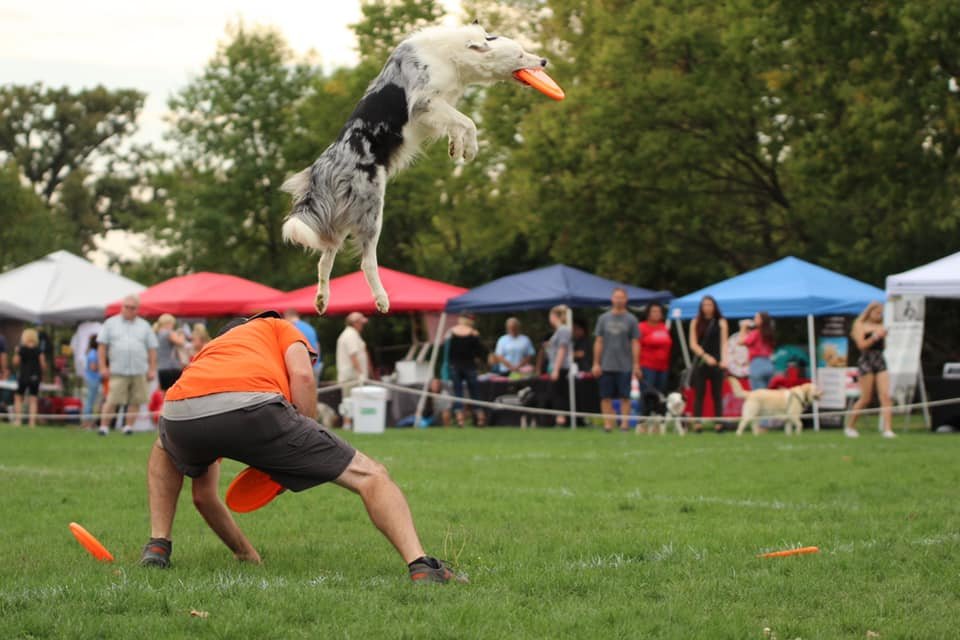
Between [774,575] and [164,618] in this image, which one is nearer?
[164,618]

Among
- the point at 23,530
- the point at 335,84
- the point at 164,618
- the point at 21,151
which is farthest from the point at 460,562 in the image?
the point at 21,151

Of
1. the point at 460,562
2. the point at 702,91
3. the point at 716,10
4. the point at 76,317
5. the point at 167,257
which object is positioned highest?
the point at 716,10

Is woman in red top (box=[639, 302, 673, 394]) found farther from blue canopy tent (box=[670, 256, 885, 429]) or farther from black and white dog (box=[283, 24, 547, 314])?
black and white dog (box=[283, 24, 547, 314])

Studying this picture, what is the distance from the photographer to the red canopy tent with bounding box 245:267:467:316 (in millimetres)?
20141

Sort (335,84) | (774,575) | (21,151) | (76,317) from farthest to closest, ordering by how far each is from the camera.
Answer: (21,151), (335,84), (76,317), (774,575)

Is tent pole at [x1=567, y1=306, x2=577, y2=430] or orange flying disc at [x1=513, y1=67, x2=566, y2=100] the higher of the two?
orange flying disc at [x1=513, y1=67, x2=566, y2=100]

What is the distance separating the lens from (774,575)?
18.5 feet

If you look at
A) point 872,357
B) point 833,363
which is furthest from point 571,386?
point 872,357

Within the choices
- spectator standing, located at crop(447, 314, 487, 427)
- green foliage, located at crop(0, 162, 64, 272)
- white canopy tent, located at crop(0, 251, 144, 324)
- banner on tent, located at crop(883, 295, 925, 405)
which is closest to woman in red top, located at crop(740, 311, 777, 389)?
banner on tent, located at crop(883, 295, 925, 405)

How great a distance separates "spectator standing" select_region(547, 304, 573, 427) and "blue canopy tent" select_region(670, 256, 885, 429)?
65.7 inches

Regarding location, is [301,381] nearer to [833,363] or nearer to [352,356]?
[352,356]

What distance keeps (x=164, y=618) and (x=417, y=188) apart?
29830 mm

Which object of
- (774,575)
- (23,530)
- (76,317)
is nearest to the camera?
(774,575)

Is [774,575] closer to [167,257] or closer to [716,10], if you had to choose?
[716,10]
